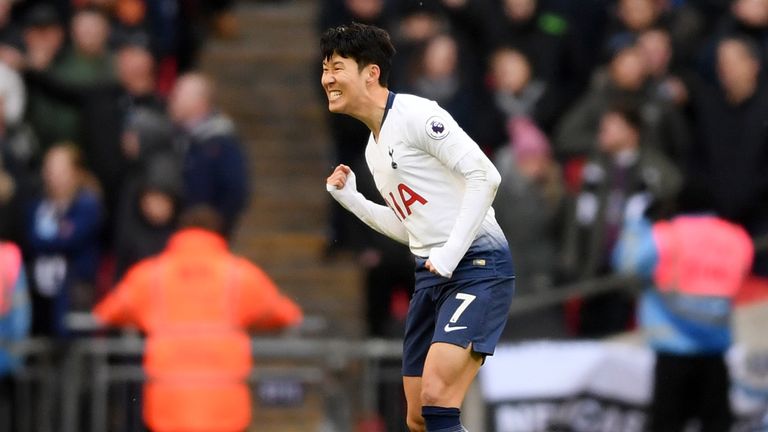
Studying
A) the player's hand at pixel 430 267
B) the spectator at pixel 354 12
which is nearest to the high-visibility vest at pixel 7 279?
the spectator at pixel 354 12

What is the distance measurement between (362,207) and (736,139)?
19.1ft

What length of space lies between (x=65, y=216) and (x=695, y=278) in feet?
15.8

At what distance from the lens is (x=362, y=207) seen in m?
8.55

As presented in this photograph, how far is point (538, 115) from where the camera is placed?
46.5 ft

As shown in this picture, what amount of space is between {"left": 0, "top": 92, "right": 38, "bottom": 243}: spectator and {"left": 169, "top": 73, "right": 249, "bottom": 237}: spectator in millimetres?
1271

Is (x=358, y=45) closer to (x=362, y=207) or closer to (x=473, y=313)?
(x=362, y=207)

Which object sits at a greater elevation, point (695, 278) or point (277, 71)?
point (277, 71)

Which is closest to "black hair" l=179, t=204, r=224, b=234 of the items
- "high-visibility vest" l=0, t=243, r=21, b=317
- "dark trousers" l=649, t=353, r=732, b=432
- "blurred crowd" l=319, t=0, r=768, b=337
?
"high-visibility vest" l=0, t=243, r=21, b=317

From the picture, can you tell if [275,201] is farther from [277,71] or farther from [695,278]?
[695,278]

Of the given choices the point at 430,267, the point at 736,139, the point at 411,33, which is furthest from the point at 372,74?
the point at 411,33

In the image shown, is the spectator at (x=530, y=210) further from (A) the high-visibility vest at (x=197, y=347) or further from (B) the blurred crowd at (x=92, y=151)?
(A) the high-visibility vest at (x=197, y=347)

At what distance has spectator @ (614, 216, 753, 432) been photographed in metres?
12.0

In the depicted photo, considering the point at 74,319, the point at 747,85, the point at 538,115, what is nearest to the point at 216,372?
the point at 74,319

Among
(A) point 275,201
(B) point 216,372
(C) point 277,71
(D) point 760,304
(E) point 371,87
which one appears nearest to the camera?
(E) point 371,87
